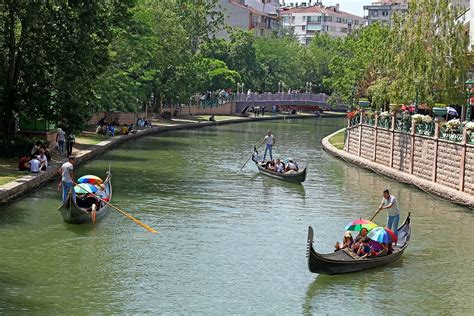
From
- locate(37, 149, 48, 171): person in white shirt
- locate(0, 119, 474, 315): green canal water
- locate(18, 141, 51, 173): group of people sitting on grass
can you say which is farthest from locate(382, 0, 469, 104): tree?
locate(37, 149, 48, 171): person in white shirt

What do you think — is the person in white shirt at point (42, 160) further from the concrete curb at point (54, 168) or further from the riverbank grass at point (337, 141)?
the riverbank grass at point (337, 141)

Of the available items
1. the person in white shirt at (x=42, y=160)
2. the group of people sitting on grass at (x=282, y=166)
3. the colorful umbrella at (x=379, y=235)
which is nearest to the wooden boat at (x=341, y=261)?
the colorful umbrella at (x=379, y=235)

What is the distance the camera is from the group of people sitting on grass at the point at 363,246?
26.2m

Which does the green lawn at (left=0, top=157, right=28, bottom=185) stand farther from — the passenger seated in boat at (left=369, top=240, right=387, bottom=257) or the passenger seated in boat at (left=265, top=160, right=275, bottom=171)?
the passenger seated in boat at (left=369, top=240, right=387, bottom=257)

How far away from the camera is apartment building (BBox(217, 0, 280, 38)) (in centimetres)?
15925

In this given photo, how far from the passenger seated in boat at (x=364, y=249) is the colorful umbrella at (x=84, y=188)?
10246mm

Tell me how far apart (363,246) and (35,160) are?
57.0 ft

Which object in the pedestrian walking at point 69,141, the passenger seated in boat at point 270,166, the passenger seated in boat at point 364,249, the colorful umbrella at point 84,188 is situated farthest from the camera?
the passenger seated in boat at point 270,166

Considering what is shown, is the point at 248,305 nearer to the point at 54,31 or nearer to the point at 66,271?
the point at 66,271

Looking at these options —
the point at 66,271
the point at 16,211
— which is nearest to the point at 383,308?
the point at 66,271

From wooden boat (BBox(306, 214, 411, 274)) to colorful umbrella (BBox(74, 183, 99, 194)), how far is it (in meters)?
10.1

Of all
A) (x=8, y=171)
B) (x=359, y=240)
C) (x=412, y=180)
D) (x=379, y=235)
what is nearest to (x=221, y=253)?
(x=359, y=240)

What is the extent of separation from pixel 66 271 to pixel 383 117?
32993 mm

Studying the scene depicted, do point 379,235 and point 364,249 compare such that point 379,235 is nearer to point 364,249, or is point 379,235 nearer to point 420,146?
point 364,249
